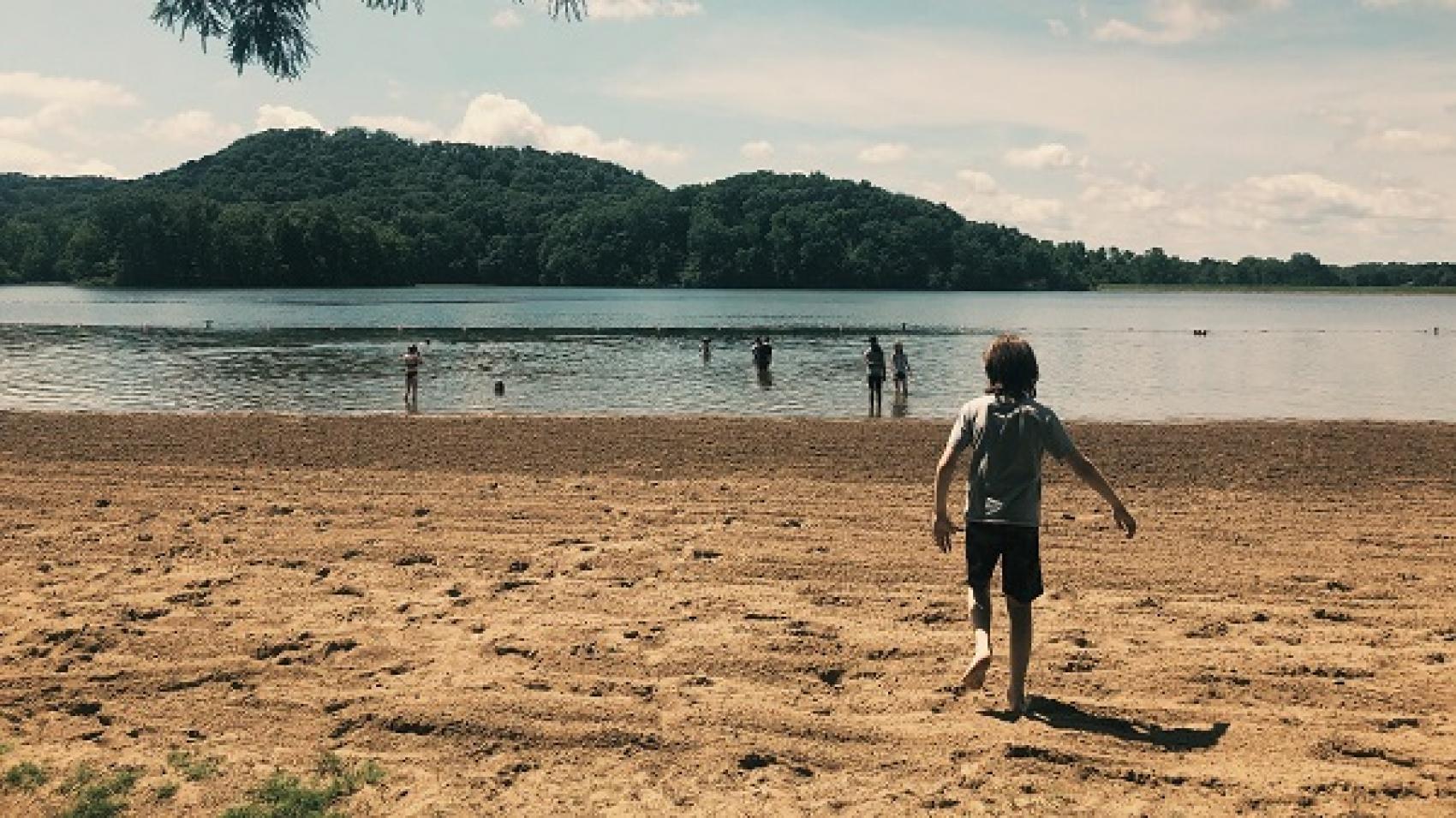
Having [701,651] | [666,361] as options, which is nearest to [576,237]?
[666,361]

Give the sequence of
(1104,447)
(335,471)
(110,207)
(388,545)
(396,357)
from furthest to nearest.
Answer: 1. (110,207)
2. (396,357)
3. (1104,447)
4. (335,471)
5. (388,545)

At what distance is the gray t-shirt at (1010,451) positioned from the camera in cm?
526

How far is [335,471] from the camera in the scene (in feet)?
43.8

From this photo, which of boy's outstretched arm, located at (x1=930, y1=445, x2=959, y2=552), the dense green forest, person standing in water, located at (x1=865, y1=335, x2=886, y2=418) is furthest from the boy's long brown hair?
the dense green forest

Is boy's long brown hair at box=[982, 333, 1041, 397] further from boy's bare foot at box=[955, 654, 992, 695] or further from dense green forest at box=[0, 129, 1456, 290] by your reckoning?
dense green forest at box=[0, 129, 1456, 290]

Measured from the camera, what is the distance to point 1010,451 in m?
5.27

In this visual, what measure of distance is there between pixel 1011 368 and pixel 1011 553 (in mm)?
861

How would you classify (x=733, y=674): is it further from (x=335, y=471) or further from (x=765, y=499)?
(x=335, y=471)

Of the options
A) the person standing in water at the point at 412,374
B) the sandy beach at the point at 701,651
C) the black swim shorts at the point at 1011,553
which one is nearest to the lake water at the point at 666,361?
the person standing in water at the point at 412,374

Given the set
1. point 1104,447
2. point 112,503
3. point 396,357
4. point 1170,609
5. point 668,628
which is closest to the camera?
point 668,628

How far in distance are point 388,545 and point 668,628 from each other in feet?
10.7

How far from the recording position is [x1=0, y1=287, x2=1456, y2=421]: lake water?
27734mm

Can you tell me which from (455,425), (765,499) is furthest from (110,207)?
(765,499)

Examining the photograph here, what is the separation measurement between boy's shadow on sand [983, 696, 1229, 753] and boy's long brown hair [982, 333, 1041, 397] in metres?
1.52
